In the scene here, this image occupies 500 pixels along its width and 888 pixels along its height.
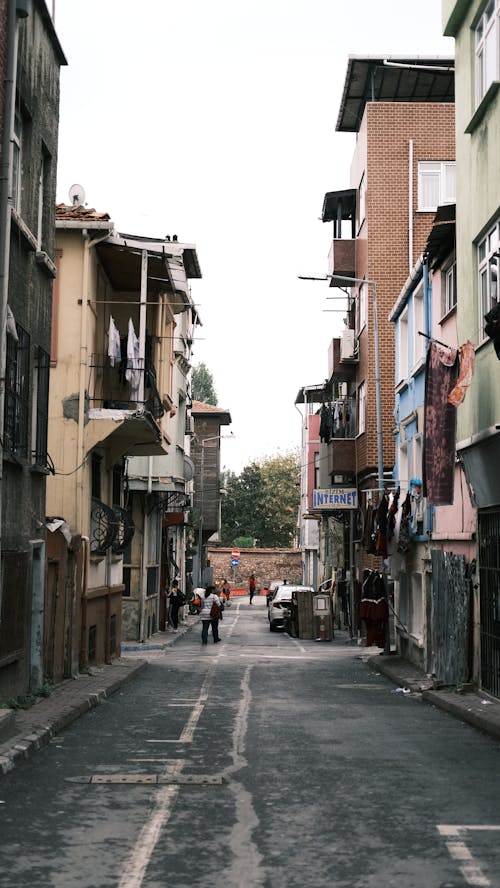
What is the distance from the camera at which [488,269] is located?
16.2 m

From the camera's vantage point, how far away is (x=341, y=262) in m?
38.1

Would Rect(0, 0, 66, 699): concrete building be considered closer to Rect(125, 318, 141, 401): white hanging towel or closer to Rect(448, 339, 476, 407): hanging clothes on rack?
Rect(125, 318, 141, 401): white hanging towel

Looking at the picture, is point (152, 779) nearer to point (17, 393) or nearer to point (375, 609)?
point (17, 393)

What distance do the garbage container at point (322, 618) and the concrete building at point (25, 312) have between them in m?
20.6

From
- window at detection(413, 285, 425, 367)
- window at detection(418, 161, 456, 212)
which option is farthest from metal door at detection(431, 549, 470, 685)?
window at detection(418, 161, 456, 212)

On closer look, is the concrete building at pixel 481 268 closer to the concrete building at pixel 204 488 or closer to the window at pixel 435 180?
the window at pixel 435 180

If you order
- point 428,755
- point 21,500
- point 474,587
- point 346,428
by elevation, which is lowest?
point 428,755

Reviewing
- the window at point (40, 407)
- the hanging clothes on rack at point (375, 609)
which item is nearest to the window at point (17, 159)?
the window at point (40, 407)

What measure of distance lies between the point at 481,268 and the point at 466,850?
443 inches

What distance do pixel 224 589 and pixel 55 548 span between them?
164 feet

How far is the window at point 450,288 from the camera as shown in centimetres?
2048

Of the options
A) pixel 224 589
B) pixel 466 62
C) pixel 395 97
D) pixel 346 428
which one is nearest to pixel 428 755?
pixel 466 62

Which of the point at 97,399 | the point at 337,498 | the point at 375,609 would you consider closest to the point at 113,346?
the point at 97,399

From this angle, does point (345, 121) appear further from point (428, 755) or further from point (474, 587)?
point (428, 755)
